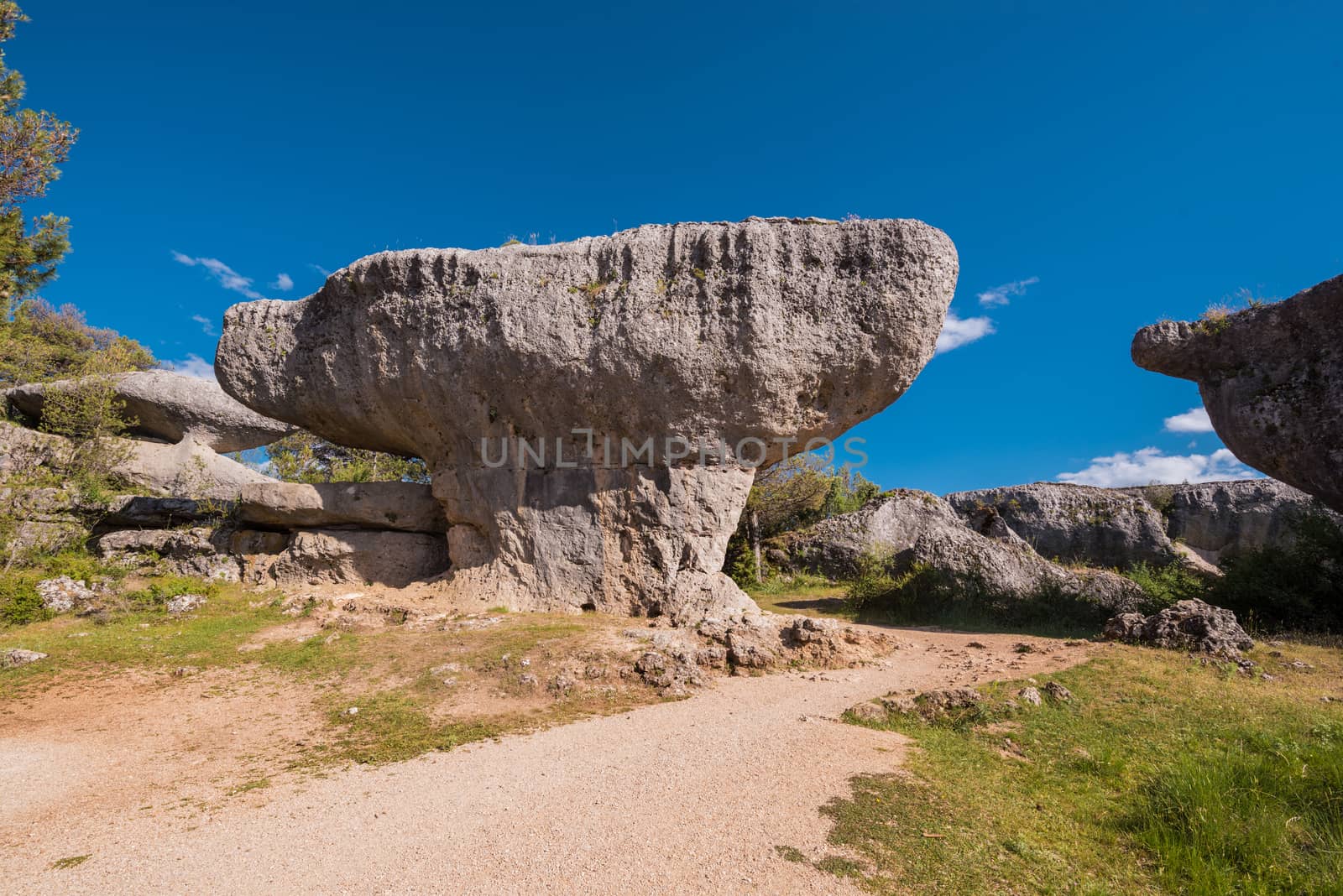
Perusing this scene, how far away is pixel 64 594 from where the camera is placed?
10.7 meters

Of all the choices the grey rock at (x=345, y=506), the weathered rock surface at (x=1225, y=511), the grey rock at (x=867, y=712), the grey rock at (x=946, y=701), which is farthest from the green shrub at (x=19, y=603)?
the weathered rock surface at (x=1225, y=511)

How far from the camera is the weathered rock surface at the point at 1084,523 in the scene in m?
18.4

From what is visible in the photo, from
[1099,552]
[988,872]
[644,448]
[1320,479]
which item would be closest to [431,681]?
[644,448]

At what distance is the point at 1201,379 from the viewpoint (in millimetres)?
12992

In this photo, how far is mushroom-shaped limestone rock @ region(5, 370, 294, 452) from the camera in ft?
60.7

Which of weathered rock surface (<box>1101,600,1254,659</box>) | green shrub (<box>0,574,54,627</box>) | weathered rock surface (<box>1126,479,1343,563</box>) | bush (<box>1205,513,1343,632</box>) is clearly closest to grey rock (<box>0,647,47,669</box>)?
green shrub (<box>0,574,54,627</box>)

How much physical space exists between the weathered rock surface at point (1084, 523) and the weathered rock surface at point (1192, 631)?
7.46 metres

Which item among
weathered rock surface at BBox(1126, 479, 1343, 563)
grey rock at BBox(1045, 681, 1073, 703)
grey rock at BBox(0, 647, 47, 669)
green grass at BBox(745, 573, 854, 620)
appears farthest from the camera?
weathered rock surface at BBox(1126, 479, 1343, 563)

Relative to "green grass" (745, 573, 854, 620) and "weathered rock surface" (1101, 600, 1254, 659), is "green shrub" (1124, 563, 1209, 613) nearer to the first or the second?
"weathered rock surface" (1101, 600, 1254, 659)

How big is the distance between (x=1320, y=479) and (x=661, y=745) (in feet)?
45.1

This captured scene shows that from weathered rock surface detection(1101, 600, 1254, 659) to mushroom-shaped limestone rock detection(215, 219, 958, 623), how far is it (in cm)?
520

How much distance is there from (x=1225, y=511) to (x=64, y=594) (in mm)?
32096

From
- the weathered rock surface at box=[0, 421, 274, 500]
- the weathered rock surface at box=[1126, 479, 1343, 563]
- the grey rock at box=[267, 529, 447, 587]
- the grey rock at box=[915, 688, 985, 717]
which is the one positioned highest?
the weathered rock surface at box=[0, 421, 274, 500]

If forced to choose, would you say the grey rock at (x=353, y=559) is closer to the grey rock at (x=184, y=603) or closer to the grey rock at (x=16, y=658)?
the grey rock at (x=184, y=603)
